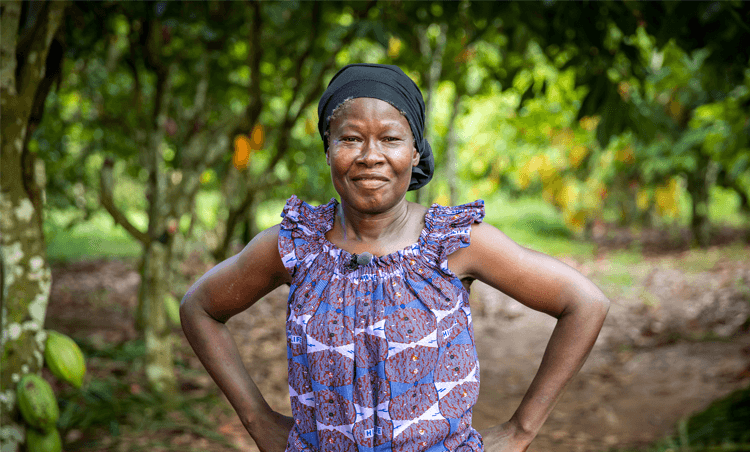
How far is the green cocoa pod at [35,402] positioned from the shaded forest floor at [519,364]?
1606mm

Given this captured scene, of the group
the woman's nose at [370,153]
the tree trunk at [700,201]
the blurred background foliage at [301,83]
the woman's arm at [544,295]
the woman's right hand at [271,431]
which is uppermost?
the tree trunk at [700,201]

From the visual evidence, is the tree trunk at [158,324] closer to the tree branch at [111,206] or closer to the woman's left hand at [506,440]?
the tree branch at [111,206]

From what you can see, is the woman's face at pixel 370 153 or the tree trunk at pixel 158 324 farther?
the tree trunk at pixel 158 324

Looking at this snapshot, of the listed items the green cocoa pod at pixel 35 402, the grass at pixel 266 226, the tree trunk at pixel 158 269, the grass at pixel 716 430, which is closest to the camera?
the green cocoa pod at pixel 35 402

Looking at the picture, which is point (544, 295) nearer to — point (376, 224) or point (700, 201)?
point (376, 224)

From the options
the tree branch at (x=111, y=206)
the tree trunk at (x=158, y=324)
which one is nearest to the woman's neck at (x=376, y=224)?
the tree branch at (x=111, y=206)

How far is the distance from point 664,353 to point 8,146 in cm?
534

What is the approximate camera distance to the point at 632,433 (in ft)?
12.7

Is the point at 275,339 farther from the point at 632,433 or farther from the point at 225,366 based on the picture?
the point at 225,366

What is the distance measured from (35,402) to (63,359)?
164 mm

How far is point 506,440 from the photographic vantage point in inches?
55.7

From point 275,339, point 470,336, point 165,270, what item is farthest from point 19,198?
point 275,339

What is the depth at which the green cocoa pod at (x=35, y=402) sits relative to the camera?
1769 millimetres

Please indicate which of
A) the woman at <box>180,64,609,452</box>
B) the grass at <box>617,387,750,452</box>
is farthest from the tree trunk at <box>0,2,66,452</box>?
the grass at <box>617,387,750,452</box>
